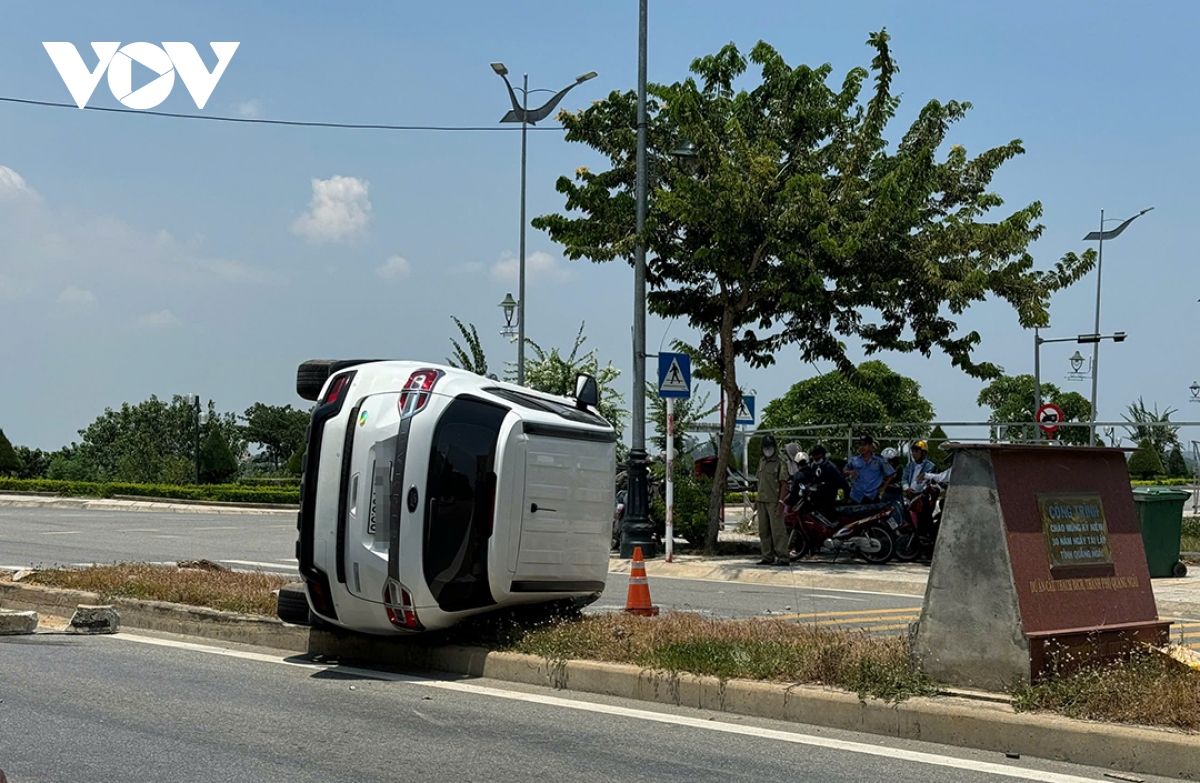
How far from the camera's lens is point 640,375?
19484mm

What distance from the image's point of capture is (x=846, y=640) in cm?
807

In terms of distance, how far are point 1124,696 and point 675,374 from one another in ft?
40.3

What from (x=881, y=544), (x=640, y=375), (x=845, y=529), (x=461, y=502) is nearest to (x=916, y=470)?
(x=881, y=544)

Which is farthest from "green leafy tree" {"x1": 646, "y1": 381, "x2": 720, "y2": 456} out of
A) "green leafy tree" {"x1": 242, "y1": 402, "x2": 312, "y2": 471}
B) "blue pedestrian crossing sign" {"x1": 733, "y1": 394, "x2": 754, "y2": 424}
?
"green leafy tree" {"x1": 242, "y1": 402, "x2": 312, "y2": 471}

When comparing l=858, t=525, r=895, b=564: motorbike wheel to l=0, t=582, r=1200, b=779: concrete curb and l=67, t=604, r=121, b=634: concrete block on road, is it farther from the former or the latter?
l=67, t=604, r=121, b=634: concrete block on road

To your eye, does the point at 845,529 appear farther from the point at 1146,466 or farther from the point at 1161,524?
the point at 1146,466

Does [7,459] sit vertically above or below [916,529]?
above

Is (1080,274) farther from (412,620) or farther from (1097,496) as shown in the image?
(412,620)

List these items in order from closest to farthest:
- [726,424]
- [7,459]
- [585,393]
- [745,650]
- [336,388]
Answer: [745,650] < [336,388] < [585,393] < [726,424] < [7,459]

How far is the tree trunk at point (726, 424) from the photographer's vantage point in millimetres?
19922

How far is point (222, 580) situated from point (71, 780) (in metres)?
6.45

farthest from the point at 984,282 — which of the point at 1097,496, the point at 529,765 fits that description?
the point at 529,765

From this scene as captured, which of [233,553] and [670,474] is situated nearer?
[670,474]

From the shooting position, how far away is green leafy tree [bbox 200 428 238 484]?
48812mm
